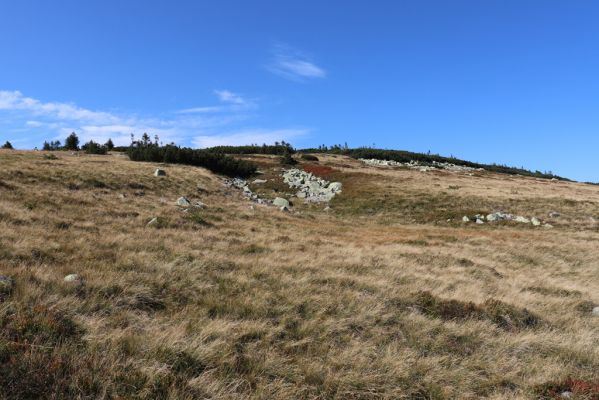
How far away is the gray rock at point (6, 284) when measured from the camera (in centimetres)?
620

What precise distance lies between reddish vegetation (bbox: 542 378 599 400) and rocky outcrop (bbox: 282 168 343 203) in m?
35.8

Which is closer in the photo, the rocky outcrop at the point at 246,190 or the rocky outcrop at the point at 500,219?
the rocky outcrop at the point at 500,219

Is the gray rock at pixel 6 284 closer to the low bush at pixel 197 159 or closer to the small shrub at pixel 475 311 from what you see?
the small shrub at pixel 475 311

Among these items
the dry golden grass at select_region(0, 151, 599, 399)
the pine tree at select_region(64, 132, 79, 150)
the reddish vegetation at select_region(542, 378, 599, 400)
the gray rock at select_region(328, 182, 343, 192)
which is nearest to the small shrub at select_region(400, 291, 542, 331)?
the dry golden grass at select_region(0, 151, 599, 399)

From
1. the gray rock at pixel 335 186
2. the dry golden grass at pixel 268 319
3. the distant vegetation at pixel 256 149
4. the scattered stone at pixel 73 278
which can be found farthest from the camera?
the distant vegetation at pixel 256 149

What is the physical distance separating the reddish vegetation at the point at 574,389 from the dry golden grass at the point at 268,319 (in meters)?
0.03

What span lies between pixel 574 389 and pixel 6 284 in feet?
27.6

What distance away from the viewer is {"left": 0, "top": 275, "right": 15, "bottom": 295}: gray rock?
6200mm

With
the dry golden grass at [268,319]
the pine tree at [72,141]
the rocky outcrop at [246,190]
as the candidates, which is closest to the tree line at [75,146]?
the pine tree at [72,141]

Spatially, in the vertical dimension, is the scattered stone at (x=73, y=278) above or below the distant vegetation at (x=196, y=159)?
below

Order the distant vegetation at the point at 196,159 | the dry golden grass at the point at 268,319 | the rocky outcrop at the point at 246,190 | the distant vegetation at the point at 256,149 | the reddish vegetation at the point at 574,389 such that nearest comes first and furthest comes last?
1. the dry golden grass at the point at 268,319
2. the reddish vegetation at the point at 574,389
3. the rocky outcrop at the point at 246,190
4. the distant vegetation at the point at 196,159
5. the distant vegetation at the point at 256,149

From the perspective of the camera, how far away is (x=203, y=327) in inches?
247

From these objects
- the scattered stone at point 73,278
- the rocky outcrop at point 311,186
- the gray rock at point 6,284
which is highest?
the rocky outcrop at point 311,186

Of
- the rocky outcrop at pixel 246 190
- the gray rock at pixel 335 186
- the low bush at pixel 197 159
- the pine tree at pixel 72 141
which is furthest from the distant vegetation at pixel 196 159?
the pine tree at pixel 72 141
